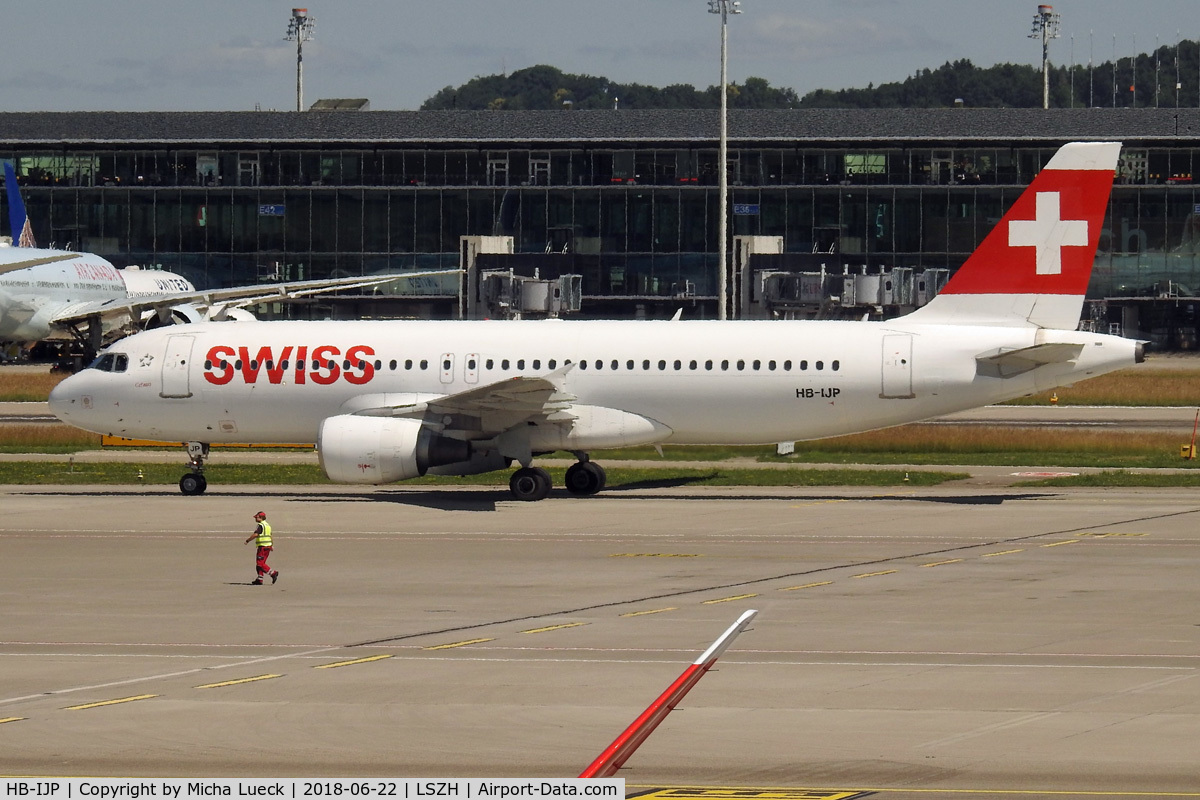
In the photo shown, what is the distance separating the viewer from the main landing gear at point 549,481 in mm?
38844

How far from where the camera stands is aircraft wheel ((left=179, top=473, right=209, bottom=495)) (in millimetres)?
40375

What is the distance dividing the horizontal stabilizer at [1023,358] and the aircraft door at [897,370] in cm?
153

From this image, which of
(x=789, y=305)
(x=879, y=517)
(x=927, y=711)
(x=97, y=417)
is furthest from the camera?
(x=789, y=305)

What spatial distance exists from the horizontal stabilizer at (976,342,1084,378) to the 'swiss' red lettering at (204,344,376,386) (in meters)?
14.0

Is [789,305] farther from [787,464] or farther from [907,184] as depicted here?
Result: [787,464]

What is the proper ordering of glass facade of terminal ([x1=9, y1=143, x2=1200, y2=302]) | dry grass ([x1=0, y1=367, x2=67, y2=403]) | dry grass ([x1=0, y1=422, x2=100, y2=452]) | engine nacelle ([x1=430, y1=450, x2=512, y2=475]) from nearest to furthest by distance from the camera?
engine nacelle ([x1=430, y1=450, x2=512, y2=475]) → dry grass ([x1=0, y1=422, x2=100, y2=452]) → dry grass ([x1=0, y1=367, x2=67, y2=403]) → glass facade of terminal ([x1=9, y1=143, x2=1200, y2=302])

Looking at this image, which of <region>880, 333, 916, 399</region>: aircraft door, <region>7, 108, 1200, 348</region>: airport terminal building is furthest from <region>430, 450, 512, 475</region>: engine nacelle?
<region>7, 108, 1200, 348</region>: airport terminal building

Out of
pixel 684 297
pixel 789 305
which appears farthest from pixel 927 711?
pixel 684 297

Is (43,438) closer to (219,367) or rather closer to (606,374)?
(219,367)

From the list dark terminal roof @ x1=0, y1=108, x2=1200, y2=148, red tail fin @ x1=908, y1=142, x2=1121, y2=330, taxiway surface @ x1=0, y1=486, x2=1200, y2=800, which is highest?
dark terminal roof @ x1=0, y1=108, x2=1200, y2=148

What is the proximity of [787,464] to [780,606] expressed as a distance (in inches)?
959

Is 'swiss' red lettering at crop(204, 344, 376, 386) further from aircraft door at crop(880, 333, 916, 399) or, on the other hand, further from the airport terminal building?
the airport terminal building

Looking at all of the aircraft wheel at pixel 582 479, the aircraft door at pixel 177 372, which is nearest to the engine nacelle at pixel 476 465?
the aircraft wheel at pixel 582 479

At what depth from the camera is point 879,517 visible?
35562 millimetres
